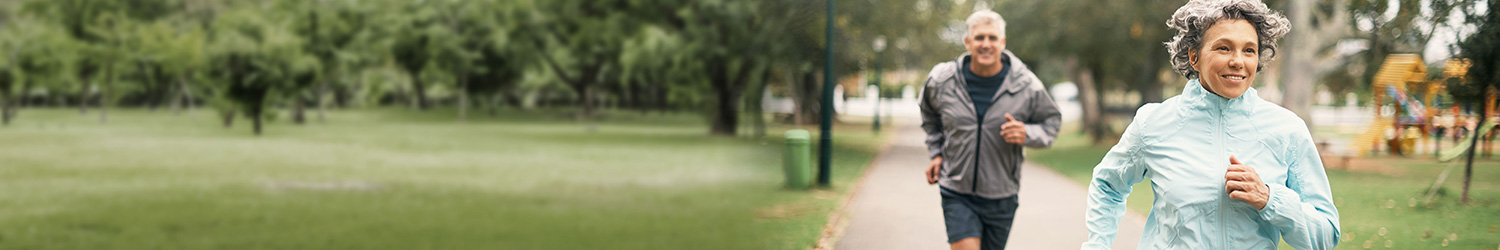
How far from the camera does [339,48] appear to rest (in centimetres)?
1973

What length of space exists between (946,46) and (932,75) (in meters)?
25.8

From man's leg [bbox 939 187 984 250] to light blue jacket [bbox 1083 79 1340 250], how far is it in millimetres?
1556

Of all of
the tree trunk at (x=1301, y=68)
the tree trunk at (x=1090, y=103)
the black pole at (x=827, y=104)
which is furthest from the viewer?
the tree trunk at (x=1090, y=103)

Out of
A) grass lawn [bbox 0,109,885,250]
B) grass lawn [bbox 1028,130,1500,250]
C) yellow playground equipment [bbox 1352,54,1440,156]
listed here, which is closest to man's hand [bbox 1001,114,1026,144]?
grass lawn [bbox 1028,130,1500,250]

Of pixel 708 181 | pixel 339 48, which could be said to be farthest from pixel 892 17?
pixel 339 48

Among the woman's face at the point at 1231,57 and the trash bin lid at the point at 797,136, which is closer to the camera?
the woman's face at the point at 1231,57

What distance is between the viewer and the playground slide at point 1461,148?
7.40ft

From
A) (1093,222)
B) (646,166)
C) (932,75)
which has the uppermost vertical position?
(932,75)

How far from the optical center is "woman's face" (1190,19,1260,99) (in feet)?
4.61

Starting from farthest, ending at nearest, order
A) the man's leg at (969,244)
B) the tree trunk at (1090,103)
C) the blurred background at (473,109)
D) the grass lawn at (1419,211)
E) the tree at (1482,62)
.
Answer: the tree trunk at (1090,103), the blurred background at (473,109), the man's leg at (969,244), the grass lawn at (1419,211), the tree at (1482,62)

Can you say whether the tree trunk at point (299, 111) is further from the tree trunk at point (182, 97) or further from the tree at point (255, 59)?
the tree trunk at point (182, 97)

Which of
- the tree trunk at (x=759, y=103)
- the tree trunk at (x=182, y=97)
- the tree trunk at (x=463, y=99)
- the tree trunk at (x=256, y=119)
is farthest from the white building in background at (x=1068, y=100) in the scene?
the tree trunk at (x=182, y=97)

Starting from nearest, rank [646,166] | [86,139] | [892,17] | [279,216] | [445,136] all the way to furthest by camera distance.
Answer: [892,17] < [279,216] < [86,139] < [646,166] < [445,136]

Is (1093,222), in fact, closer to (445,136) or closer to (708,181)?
(708,181)
